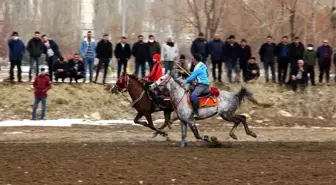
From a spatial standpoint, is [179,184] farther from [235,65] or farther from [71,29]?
[71,29]

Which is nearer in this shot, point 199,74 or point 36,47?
point 199,74

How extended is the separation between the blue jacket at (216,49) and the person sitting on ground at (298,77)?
3.54 m

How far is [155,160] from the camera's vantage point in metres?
17.9

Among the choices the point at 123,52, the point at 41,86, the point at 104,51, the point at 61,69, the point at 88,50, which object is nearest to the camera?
the point at 41,86

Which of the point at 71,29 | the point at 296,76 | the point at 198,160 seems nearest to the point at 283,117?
the point at 296,76

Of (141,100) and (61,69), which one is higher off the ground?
(61,69)

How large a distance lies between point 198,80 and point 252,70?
40.7 ft

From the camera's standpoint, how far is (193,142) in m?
23.4

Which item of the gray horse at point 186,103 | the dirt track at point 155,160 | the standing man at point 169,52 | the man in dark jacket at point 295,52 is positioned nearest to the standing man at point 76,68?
the standing man at point 169,52

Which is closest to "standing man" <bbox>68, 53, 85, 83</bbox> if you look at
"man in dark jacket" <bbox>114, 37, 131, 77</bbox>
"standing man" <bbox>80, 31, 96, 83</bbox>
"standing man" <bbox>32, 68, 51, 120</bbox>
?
"standing man" <bbox>80, 31, 96, 83</bbox>

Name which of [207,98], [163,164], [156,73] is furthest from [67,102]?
[163,164]

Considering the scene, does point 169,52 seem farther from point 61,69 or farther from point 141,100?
point 141,100

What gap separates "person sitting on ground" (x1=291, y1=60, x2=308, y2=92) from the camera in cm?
3347

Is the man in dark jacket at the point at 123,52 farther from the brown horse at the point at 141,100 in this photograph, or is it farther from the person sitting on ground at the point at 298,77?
the brown horse at the point at 141,100
